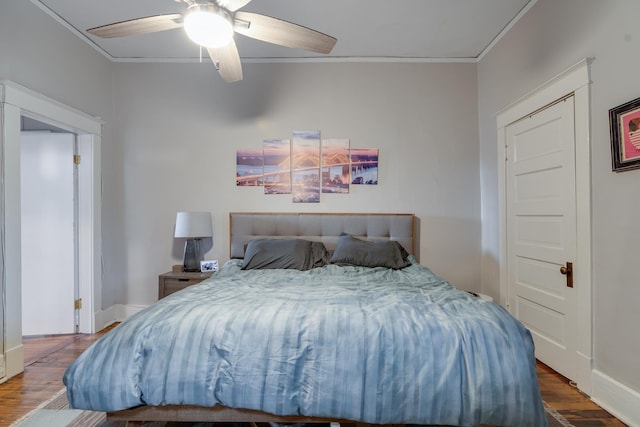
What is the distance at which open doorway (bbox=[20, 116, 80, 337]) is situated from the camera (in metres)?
3.15

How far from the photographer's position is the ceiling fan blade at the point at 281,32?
6.06 ft

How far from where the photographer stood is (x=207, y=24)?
1.71m

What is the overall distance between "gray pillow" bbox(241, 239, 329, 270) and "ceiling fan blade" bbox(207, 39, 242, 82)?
149cm

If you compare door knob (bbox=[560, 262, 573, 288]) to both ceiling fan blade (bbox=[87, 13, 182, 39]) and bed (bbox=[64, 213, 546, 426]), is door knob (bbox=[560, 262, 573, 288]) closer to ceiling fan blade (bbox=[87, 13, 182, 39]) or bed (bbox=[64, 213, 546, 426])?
bed (bbox=[64, 213, 546, 426])

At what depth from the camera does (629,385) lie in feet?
5.99

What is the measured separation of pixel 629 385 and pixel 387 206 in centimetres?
224

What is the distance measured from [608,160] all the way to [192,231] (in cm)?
334

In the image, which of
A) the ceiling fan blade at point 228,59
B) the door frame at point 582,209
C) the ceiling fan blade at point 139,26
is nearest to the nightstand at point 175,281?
the ceiling fan blade at point 228,59

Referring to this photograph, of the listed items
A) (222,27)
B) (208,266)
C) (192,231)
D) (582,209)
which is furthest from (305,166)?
(582,209)

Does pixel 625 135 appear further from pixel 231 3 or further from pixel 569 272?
pixel 231 3

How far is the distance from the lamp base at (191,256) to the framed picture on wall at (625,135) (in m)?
3.41

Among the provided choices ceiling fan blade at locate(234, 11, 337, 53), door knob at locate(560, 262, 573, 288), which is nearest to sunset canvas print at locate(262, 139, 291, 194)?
ceiling fan blade at locate(234, 11, 337, 53)

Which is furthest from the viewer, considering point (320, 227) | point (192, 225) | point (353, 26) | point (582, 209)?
point (320, 227)

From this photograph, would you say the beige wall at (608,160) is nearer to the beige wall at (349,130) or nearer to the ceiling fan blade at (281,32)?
the beige wall at (349,130)
